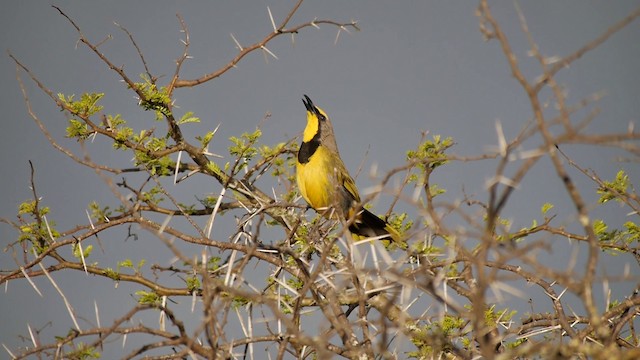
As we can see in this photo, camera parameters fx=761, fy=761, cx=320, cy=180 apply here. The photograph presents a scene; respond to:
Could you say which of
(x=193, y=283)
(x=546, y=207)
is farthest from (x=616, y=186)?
(x=193, y=283)

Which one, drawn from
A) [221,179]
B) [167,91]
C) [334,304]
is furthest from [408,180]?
[334,304]

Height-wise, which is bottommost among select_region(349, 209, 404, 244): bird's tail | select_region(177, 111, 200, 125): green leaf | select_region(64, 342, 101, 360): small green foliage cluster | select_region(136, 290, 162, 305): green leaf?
select_region(64, 342, 101, 360): small green foliage cluster

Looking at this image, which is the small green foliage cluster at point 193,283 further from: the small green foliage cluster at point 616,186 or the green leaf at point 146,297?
the small green foliage cluster at point 616,186

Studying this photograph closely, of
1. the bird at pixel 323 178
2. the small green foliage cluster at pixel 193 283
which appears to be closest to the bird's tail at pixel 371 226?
the bird at pixel 323 178

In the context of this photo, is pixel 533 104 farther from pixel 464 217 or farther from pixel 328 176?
pixel 328 176

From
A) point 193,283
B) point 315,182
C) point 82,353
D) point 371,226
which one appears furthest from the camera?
point 315,182

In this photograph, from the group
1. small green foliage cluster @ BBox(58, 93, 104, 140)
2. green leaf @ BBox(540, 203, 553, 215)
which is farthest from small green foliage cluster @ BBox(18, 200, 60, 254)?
green leaf @ BBox(540, 203, 553, 215)

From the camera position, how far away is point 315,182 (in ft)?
17.2

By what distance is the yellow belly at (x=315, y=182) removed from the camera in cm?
518

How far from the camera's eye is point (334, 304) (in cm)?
236

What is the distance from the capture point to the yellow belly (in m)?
5.18

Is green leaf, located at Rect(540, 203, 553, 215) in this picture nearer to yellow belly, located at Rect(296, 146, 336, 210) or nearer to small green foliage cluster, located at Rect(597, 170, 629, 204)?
small green foliage cluster, located at Rect(597, 170, 629, 204)

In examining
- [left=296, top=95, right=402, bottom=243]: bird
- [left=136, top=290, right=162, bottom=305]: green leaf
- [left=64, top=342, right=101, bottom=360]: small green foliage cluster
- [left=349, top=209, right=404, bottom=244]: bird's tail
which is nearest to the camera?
[left=64, top=342, right=101, bottom=360]: small green foliage cluster

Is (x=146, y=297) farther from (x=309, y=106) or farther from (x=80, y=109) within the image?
(x=309, y=106)
